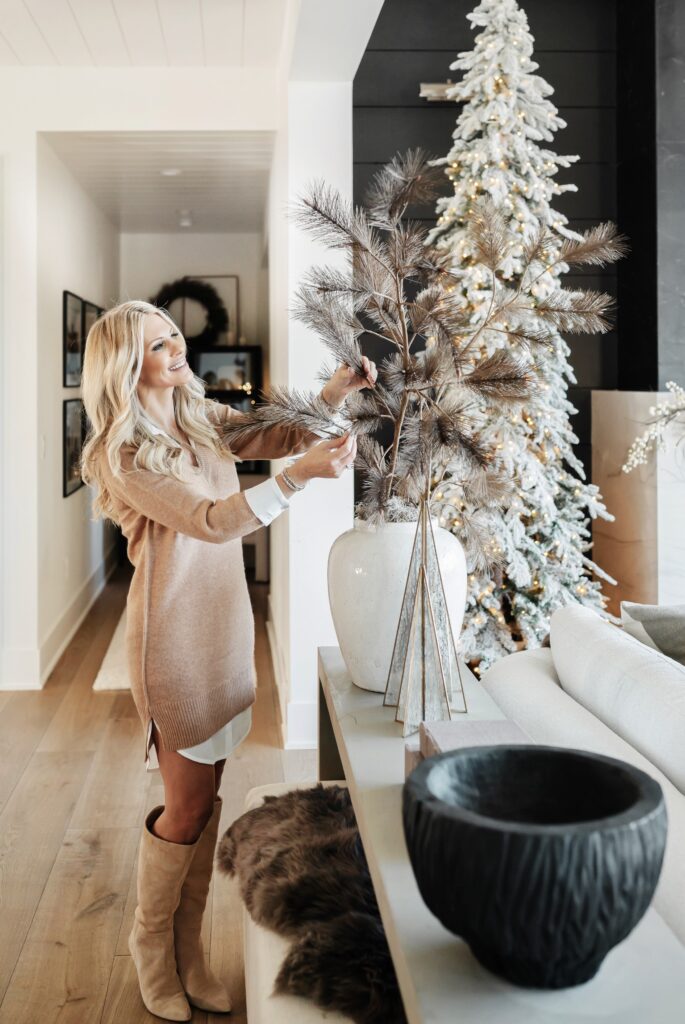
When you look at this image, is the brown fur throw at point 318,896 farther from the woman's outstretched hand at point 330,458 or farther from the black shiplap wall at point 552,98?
the black shiplap wall at point 552,98

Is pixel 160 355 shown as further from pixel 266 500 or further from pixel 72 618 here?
pixel 72 618

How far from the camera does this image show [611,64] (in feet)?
15.6

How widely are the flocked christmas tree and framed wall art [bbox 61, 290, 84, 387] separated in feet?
7.11

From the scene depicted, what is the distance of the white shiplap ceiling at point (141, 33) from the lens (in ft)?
12.1

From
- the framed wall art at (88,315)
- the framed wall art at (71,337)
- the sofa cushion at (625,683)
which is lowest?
the sofa cushion at (625,683)

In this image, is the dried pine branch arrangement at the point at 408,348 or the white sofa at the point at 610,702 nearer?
the white sofa at the point at 610,702

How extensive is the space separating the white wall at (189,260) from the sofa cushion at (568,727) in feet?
20.9

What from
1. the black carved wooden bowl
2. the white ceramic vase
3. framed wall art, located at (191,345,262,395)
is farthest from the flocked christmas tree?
framed wall art, located at (191,345,262,395)

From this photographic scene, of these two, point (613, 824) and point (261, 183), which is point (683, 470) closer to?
point (261, 183)

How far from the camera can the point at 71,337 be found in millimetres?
5484

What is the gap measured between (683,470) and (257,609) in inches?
121

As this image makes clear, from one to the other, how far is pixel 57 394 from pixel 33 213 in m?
0.97

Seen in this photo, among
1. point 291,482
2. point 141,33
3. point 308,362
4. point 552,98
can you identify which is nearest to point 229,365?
point 552,98

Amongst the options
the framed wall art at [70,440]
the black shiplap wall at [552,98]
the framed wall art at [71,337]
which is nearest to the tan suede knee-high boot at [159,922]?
the black shiplap wall at [552,98]
